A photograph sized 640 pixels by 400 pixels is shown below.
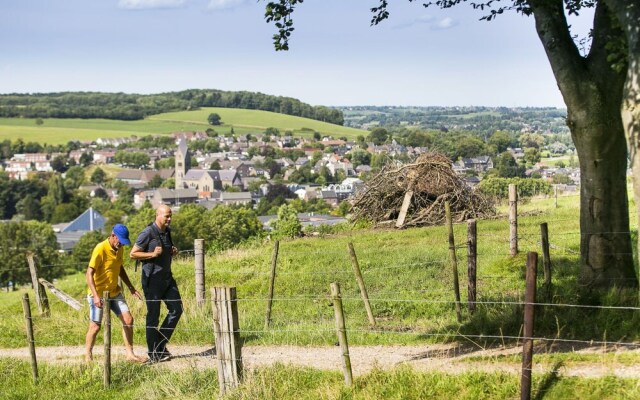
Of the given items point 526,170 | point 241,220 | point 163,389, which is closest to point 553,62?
point 163,389

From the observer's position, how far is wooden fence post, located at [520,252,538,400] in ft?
25.4

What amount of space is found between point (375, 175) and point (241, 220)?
183 ft

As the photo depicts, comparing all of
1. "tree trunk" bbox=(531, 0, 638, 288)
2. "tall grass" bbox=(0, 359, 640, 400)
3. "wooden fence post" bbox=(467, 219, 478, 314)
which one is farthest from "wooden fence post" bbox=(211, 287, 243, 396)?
"tree trunk" bbox=(531, 0, 638, 288)

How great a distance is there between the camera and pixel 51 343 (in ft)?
46.3

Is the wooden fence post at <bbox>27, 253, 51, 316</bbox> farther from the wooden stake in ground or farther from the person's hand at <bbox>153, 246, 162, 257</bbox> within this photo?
the wooden stake in ground

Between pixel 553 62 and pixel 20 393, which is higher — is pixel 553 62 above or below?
above

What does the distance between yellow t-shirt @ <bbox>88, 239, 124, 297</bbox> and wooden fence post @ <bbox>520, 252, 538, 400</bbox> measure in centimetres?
592

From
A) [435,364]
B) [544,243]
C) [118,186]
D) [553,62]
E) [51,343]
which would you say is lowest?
[118,186]

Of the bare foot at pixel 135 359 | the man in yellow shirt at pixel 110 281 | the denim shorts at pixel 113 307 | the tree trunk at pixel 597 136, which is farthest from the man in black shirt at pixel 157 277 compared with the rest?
the tree trunk at pixel 597 136

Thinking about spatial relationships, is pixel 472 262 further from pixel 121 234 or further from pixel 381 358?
pixel 121 234

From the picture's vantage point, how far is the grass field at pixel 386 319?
866 centimetres

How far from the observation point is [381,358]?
34.2 feet

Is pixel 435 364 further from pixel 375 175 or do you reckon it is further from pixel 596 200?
pixel 375 175

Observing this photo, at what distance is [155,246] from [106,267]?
2.61 ft
